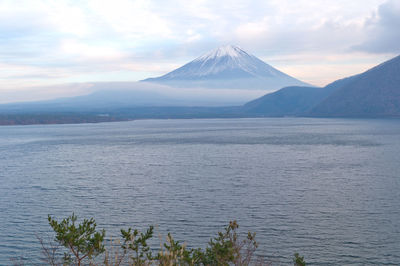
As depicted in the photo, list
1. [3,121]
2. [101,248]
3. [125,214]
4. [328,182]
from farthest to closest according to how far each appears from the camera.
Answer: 1. [3,121]
2. [328,182]
3. [125,214]
4. [101,248]

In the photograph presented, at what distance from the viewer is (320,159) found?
48.2 meters

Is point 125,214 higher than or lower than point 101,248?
lower

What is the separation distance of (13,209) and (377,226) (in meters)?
20.1

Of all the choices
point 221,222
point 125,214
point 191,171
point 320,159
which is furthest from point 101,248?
point 320,159

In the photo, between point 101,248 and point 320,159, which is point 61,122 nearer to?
point 320,159

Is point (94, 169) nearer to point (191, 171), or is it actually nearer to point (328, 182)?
point (191, 171)

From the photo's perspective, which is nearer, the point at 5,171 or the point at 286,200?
the point at 286,200

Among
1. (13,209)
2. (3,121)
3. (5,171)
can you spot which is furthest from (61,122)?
(13,209)

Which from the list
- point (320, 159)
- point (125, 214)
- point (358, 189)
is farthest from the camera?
point (320, 159)

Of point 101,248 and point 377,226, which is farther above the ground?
point 101,248

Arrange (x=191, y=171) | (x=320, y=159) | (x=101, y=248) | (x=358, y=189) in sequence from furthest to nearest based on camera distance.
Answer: (x=320, y=159)
(x=191, y=171)
(x=358, y=189)
(x=101, y=248)

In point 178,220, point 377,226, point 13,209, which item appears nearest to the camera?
point 377,226

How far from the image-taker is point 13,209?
25766mm

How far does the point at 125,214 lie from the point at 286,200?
9.88m
